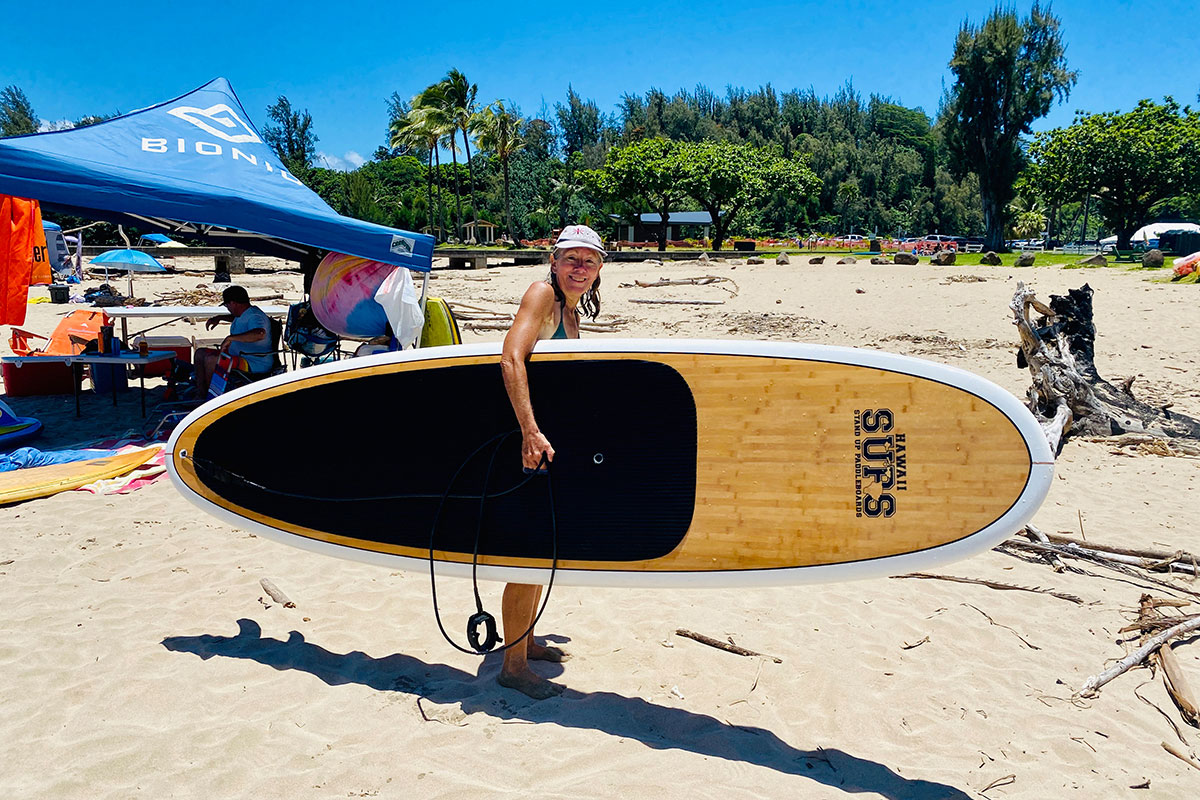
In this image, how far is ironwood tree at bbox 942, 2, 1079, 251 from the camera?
3816 cm

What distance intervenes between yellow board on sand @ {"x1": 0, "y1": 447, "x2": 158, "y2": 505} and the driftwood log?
6.51 m

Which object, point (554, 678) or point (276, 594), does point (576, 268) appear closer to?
point (554, 678)

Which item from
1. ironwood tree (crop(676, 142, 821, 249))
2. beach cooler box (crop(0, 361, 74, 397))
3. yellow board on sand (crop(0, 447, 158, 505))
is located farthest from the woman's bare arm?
ironwood tree (crop(676, 142, 821, 249))

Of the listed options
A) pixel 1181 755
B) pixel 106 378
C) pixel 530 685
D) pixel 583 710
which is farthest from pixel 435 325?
pixel 1181 755

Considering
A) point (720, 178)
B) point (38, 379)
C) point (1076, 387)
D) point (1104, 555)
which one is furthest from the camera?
point (720, 178)

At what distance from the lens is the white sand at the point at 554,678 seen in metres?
2.26

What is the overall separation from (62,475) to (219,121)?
408 cm

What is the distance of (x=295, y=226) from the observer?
5.67m

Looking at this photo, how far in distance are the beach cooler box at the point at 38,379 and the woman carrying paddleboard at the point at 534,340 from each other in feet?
21.9

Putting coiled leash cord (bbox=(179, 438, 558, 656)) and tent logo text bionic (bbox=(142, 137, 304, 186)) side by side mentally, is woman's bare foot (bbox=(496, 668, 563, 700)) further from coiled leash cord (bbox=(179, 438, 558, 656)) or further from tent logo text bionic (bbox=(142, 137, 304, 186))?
tent logo text bionic (bbox=(142, 137, 304, 186))

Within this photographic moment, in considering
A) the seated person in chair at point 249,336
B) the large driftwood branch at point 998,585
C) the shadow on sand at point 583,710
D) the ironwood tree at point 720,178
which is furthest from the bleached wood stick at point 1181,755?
the ironwood tree at point 720,178

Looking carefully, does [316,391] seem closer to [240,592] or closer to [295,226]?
[240,592]

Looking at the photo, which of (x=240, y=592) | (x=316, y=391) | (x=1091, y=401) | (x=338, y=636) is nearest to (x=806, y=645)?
(x=338, y=636)

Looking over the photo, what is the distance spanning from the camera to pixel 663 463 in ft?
8.52
